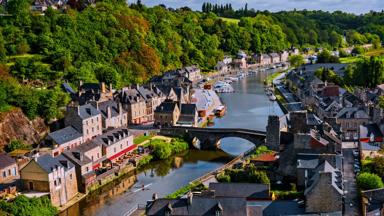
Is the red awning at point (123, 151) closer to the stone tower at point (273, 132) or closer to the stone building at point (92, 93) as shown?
the stone building at point (92, 93)

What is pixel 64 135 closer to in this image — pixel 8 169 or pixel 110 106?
pixel 8 169

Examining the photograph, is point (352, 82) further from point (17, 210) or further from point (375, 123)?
point (17, 210)

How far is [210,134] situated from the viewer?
5341 centimetres

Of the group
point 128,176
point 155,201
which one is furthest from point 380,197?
point 128,176

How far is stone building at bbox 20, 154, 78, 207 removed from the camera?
36906mm

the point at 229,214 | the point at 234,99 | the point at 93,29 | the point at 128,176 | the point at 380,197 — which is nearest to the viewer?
the point at 229,214

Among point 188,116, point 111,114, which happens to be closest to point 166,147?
point 111,114

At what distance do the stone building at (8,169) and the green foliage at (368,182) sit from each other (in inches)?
1091

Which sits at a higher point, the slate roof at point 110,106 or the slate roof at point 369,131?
the slate roof at point 110,106

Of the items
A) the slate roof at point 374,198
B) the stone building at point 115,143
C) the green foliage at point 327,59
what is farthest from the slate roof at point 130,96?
the green foliage at point 327,59

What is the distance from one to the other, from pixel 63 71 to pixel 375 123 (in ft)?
148

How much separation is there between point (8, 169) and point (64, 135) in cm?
774

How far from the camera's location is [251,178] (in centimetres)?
3641

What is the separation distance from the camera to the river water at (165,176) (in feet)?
124
